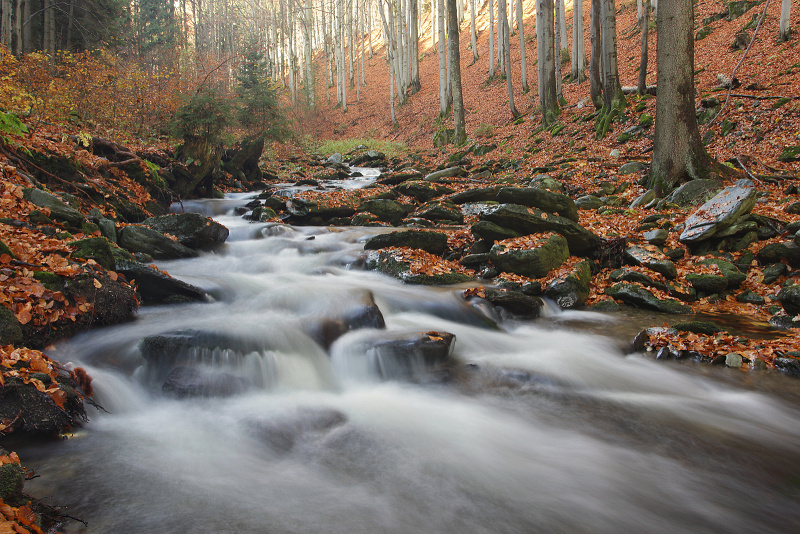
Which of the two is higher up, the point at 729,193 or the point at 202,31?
the point at 202,31

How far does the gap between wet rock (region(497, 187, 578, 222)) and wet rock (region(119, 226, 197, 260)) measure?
21.9ft

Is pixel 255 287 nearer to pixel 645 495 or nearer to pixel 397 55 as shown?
pixel 645 495

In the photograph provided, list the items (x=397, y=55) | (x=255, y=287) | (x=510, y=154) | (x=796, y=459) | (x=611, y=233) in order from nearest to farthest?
(x=796, y=459)
(x=255, y=287)
(x=611, y=233)
(x=510, y=154)
(x=397, y=55)

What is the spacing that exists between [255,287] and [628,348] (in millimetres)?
5738

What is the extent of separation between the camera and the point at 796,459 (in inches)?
144

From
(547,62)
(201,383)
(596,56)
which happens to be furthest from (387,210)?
(547,62)

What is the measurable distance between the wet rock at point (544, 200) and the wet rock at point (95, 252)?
7208 mm

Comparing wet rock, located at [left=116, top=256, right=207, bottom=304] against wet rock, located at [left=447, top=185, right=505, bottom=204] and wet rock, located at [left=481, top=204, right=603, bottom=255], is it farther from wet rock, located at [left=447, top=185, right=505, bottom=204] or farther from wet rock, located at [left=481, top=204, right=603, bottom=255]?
wet rock, located at [left=447, top=185, right=505, bottom=204]

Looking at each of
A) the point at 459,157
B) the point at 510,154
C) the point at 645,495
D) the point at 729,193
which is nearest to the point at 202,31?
the point at 459,157

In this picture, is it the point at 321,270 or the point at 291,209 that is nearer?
the point at 321,270

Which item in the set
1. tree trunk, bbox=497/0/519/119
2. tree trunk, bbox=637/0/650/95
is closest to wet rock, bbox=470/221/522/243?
tree trunk, bbox=637/0/650/95

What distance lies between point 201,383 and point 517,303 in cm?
474

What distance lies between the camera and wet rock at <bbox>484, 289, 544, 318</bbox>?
7.16 m

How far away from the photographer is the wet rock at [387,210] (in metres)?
12.5
